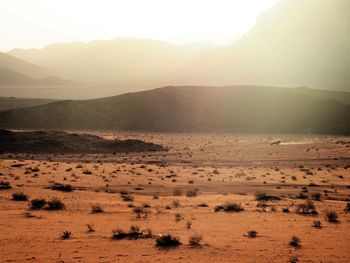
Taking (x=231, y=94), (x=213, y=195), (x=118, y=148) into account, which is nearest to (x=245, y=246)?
(x=213, y=195)

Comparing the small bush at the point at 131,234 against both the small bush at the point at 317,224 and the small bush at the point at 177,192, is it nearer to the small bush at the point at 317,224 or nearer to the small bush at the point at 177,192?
the small bush at the point at 317,224

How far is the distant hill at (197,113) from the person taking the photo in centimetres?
7775

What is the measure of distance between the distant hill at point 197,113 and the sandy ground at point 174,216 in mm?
46278

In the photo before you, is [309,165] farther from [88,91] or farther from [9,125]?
[88,91]

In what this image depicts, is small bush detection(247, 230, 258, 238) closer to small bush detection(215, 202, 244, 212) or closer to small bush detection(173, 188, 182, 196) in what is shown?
small bush detection(215, 202, 244, 212)

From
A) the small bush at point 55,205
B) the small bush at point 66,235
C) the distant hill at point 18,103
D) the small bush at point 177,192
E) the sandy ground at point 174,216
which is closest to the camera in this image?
the sandy ground at point 174,216

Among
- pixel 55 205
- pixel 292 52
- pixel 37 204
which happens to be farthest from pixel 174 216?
pixel 292 52

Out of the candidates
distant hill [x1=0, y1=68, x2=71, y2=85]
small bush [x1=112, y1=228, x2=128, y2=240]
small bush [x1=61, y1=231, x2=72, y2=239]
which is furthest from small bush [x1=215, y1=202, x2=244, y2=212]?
distant hill [x1=0, y1=68, x2=71, y2=85]

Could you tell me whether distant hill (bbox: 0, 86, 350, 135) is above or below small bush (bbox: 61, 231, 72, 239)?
above

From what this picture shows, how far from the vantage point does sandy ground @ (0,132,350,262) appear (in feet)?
33.2

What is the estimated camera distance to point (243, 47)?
16412cm

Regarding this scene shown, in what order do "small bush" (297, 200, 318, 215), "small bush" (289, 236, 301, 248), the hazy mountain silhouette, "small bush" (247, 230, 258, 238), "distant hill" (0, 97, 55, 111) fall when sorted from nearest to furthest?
"small bush" (289, 236, 301, 248)
"small bush" (247, 230, 258, 238)
"small bush" (297, 200, 318, 215)
"distant hill" (0, 97, 55, 111)
the hazy mountain silhouette

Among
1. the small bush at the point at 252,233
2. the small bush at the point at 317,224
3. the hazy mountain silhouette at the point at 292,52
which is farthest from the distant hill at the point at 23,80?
the small bush at the point at 252,233

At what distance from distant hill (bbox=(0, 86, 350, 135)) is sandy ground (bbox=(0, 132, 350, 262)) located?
46.3 meters
